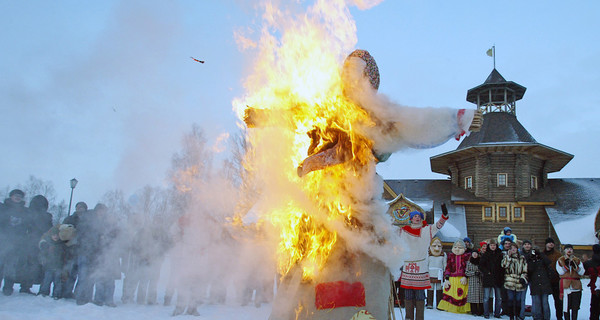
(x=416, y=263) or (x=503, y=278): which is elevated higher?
(x=416, y=263)

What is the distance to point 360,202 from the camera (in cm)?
355

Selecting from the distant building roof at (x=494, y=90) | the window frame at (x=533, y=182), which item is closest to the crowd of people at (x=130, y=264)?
the window frame at (x=533, y=182)

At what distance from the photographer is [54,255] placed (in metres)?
8.70

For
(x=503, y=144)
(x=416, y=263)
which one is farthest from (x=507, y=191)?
(x=416, y=263)

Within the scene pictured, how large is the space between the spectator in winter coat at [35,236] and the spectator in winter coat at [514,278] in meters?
10.0

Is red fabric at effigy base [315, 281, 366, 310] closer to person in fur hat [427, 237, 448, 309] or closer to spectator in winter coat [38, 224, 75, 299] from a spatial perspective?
spectator in winter coat [38, 224, 75, 299]

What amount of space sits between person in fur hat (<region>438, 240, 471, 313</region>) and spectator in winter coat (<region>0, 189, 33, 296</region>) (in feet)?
31.2

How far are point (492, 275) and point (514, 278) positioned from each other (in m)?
0.55

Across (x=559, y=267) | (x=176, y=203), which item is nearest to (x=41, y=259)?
(x=176, y=203)

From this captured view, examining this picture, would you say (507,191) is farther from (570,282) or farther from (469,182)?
(570,282)

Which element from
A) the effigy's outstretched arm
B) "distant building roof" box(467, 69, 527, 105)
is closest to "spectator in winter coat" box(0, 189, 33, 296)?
the effigy's outstretched arm

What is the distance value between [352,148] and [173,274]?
19.2ft

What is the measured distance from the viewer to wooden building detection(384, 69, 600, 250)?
1145 inches

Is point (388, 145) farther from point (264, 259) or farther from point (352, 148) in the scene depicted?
point (264, 259)
